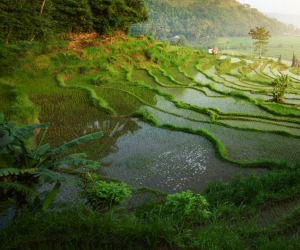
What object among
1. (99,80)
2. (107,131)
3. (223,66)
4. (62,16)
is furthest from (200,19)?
(107,131)

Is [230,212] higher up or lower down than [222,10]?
lower down

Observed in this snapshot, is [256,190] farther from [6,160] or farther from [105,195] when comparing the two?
[6,160]

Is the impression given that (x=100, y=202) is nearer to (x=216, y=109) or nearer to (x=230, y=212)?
(x=230, y=212)

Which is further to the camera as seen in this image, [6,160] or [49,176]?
[6,160]

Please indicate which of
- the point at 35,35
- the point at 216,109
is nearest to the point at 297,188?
the point at 216,109

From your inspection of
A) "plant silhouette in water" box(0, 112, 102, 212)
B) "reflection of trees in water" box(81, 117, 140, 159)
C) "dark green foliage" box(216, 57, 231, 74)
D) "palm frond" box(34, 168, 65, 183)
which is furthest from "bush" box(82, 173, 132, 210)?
"dark green foliage" box(216, 57, 231, 74)

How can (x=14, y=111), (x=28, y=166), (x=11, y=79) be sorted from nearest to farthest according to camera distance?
(x=28, y=166) < (x=14, y=111) < (x=11, y=79)

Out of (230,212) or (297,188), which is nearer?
(230,212)
